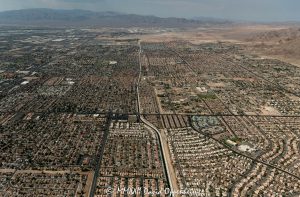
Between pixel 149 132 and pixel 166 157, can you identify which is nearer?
pixel 166 157

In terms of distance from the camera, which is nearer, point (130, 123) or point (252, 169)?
point (252, 169)

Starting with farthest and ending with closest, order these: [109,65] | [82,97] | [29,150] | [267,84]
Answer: [109,65] → [267,84] → [82,97] → [29,150]

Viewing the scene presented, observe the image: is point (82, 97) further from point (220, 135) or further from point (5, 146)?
point (220, 135)

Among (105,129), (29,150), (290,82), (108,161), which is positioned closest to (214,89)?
(290,82)

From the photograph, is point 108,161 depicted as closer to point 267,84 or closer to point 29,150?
point 29,150

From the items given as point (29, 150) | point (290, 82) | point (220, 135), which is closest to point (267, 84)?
point (290, 82)

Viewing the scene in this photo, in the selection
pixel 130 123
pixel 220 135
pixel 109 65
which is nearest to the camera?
pixel 220 135
